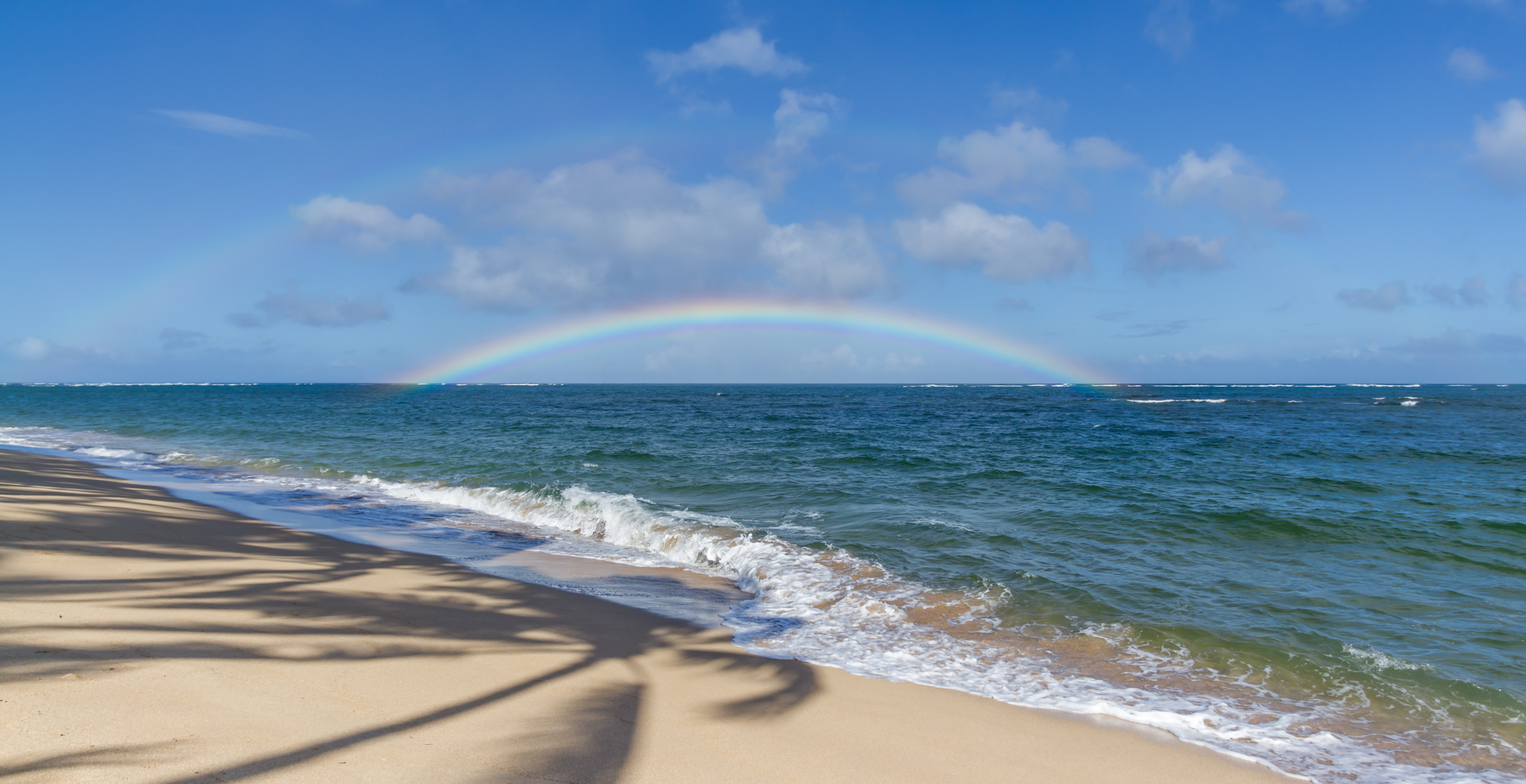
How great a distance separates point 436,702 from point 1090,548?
992 cm

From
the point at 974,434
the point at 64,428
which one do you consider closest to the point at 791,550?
the point at 974,434

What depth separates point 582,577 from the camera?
948cm

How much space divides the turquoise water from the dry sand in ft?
2.95

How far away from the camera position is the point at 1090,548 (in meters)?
10.8

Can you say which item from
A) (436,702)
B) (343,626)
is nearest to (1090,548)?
(436,702)

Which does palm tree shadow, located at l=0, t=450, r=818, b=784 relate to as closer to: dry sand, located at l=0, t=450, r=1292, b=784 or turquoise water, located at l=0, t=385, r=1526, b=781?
dry sand, located at l=0, t=450, r=1292, b=784

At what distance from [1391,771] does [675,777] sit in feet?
16.7

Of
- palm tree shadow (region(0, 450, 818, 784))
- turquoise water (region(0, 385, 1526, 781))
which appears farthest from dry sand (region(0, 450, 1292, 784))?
turquoise water (region(0, 385, 1526, 781))

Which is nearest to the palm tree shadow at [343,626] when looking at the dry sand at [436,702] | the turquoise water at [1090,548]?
the dry sand at [436,702]

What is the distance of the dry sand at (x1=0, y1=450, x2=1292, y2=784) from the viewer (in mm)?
3643

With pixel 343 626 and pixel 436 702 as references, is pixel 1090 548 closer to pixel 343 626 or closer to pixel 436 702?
pixel 436 702

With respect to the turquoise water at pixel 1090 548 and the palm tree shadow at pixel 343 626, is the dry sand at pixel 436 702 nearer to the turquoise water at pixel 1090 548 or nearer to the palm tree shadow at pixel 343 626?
the palm tree shadow at pixel 343 626

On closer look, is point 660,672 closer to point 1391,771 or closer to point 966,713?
point 966,713

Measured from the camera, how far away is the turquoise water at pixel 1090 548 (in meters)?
5.81
